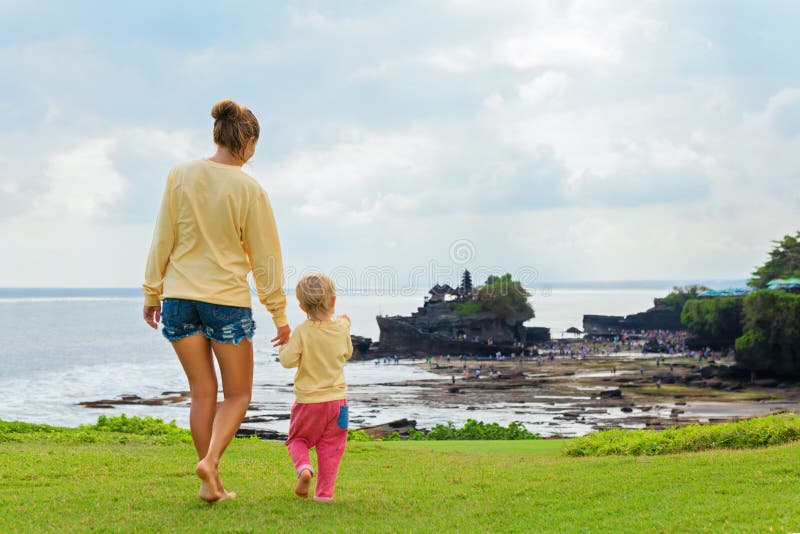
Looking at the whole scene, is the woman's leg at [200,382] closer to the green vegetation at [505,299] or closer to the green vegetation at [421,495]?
the green vegetation at [421,495]

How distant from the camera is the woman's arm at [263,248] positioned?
499cm

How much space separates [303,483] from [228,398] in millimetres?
790

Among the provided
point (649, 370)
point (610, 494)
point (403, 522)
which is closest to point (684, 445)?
point (610, 494)

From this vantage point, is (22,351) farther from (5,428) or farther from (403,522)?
(403,522)

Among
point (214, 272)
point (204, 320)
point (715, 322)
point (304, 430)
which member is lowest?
point (304, 430)

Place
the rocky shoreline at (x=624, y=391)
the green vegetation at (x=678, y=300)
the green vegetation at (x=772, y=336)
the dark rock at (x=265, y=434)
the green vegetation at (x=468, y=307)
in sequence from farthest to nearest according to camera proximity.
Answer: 1. the green vegetation at (x=678, y=300)
2. the green vegetation at (x=468, y=307)
3. the green vegetation at (x=772, y=336)
4. the rocky shoreline at (x=624, y=391)
5. the dark rock at (x=265, y=434)

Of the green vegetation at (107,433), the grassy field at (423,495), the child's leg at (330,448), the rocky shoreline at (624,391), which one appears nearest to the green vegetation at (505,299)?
the rocky shoreline at (624,391)

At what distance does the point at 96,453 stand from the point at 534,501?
519cm

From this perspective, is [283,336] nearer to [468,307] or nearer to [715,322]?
[715,322]

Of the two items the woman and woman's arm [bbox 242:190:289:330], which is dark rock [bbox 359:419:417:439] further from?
woman's arm [bbox 242:190:289:330]

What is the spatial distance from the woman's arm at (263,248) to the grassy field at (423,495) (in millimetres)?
1495

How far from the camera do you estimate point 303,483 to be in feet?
16.9

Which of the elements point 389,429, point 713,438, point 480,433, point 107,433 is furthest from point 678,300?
point 107,433

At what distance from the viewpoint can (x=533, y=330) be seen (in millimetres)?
88125
